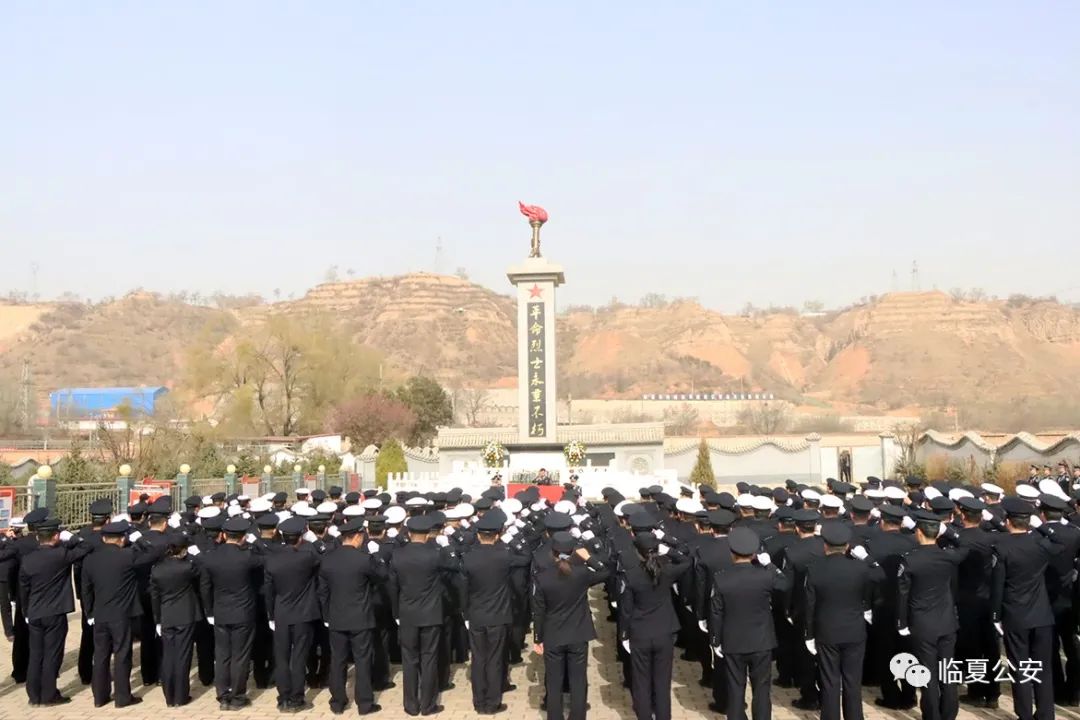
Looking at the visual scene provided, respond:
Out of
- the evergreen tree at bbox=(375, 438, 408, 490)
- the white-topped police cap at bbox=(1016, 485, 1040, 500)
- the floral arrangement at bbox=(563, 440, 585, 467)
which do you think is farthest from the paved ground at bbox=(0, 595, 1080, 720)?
the evergreen tree at bbox=(375, 438, 408, 490)

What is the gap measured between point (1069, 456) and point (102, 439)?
981 inches

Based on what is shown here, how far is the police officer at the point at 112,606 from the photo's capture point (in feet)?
25.2

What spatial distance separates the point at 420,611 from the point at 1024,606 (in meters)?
4.62

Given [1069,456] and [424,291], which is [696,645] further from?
[424,291]

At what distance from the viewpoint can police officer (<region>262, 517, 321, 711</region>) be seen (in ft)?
24.7

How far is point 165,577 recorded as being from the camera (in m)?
7.57

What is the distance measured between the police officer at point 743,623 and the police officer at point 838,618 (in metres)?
A: 0.38

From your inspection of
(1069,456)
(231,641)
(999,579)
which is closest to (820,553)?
(999,579)

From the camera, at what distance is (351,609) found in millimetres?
7410

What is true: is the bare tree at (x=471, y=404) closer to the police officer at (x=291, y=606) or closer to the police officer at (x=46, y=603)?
the police officer at (x=46, y=603)

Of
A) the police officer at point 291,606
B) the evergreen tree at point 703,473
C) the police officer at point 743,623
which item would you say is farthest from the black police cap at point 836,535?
the evergreen tree at point 703,473

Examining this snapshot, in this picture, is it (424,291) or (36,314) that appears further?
(424,291)

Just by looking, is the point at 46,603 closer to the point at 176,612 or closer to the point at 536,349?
the point at 176,612

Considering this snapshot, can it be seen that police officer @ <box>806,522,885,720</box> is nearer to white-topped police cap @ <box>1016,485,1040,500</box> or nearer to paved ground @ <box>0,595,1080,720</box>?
paved ground @ <box>0,595,1080,720</box>
